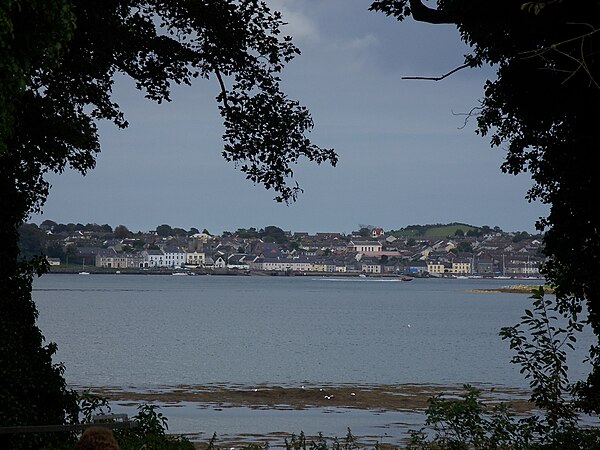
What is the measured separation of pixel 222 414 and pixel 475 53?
63.9ft

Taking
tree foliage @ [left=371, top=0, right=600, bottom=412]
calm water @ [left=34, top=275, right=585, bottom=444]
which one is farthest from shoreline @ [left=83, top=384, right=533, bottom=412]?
tree foliage @ [left=371, top=0, right=600, bottom=412]

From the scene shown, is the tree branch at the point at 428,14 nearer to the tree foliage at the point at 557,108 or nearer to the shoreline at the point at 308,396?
the tree foliage at the point at 557,108

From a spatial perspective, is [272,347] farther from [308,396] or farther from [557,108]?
[557,108]

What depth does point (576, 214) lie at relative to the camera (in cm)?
1460

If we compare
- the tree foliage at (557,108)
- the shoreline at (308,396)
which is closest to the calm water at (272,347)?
the shoreline at (308,396)

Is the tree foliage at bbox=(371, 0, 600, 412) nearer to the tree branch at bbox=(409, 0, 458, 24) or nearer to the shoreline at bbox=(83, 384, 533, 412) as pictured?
the tree branch at bbox=(409, 0, 458, 24)

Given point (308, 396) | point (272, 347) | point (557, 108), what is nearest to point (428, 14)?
point (557, 108)

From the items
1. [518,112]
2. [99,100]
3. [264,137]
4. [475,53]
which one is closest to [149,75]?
[99,100]

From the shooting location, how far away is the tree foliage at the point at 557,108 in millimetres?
13719

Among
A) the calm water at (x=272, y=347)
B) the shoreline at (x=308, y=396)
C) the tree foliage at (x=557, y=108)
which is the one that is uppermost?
the tree foliage at (x=557, y=108)

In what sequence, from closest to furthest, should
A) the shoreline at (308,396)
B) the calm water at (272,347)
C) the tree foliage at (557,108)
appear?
the tree foliage at (557,108)
the shoreline at (308,396)
the calm water at (272,347)

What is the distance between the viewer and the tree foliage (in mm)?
13719

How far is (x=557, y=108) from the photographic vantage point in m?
14.4

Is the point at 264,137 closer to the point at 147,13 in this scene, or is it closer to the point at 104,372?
the point at 147,13
